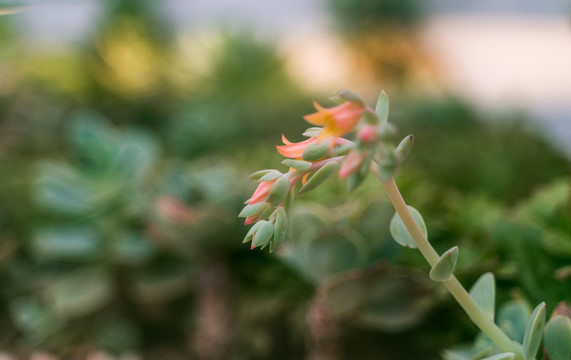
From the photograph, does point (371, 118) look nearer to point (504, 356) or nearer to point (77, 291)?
point (504, 356)

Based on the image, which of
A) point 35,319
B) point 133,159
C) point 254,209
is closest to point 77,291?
point 35,319

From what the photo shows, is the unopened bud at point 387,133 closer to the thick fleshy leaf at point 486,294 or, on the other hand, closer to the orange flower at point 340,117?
the orange flower at point 340,117

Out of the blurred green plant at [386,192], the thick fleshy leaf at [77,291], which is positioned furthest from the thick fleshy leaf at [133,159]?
the blurred green plant at [386,192]

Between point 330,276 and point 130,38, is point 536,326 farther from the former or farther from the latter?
point 130,38

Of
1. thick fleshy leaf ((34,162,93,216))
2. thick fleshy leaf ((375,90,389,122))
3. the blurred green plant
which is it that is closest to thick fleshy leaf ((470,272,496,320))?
the blurred green plant

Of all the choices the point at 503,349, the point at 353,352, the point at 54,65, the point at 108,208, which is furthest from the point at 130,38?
the point at 503,349

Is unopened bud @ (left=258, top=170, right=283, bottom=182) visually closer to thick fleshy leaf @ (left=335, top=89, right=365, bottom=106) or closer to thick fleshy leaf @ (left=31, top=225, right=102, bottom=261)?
thick fleshy leaf @ (left=335, top=89, right=365, bottom=106)

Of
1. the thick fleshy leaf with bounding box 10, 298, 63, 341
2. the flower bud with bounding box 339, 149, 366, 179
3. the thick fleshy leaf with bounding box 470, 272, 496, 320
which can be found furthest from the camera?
the thick fleshy leaf with bounding box 10, 298, 63, 341

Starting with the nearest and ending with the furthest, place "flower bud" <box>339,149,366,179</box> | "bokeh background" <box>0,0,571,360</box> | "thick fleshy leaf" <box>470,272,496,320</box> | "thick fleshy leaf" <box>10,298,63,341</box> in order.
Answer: "flower bud" <box>339,149,366,179</box>, "thick fleshy leaf" <box>470,272,496,320</box>, "bokeh background" <box>0,0,571,360</box>, "thick fleshy leaf" <box>10,298,63,341</box>
